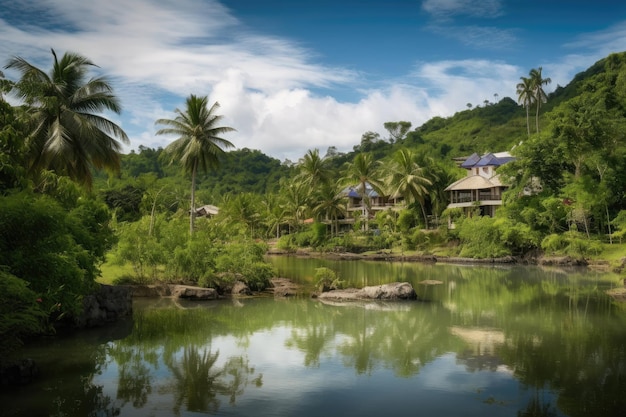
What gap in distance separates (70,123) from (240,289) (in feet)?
32.8

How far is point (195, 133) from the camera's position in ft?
115

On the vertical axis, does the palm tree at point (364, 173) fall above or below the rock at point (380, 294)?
above

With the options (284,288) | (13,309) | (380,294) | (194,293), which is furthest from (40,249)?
(284,288)

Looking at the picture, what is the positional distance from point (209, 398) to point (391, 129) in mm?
108646

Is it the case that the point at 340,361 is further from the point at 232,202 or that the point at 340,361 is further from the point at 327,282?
the point at 232,202

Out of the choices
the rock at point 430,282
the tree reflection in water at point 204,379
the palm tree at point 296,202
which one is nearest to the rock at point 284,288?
the rock at point 430,282

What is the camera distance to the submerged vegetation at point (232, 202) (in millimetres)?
11430

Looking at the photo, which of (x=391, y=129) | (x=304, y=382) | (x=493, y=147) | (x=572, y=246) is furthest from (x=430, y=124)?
(x=304, y=382)

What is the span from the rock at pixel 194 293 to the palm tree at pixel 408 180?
35.5m

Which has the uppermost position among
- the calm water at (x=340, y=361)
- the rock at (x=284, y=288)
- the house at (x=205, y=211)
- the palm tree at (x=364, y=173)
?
the palm tree at (x=364, y=173)

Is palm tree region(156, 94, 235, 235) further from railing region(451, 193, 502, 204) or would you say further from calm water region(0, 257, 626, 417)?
railing region(451, 193, 502, 204)

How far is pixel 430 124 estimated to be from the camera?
121 metres

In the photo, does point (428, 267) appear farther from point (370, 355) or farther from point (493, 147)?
point (493, 147)

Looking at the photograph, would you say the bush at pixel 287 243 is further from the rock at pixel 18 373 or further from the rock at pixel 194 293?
the rock at pixel 18 373
